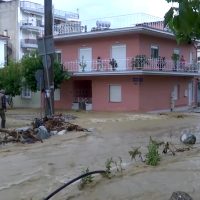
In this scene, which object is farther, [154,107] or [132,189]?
[154,107]

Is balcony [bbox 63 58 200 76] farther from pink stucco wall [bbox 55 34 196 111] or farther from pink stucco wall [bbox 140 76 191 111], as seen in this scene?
pink stucco wall [bbox 140 76 191 111]

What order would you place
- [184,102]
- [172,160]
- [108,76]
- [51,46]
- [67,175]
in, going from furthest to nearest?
1. [184,102]
2. [108,76]
3. [51,46]
4. [172,160]
5. [67,175]

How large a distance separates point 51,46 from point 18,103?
73.6ft

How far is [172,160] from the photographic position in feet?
36.2

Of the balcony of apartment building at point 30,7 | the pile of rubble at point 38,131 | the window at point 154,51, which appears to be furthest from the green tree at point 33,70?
the balcony of apartment building at point 30,7

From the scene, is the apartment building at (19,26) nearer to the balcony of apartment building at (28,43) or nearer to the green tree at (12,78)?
the balcony of apartment building at (28,43)

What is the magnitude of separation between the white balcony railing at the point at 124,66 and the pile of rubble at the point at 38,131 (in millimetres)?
13254

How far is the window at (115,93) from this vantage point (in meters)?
32.5

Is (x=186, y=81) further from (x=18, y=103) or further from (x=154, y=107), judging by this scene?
(x=18, y=103)

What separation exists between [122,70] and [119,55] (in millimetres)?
2178

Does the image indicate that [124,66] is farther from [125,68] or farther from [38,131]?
[38,131]

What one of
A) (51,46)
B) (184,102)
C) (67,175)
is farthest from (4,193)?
(184,102)

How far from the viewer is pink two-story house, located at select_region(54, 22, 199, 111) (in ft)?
104

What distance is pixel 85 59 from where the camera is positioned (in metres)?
35.1
